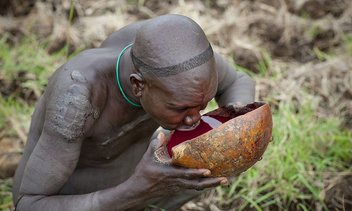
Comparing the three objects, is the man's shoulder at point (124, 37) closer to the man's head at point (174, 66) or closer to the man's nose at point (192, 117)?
the man's head at point (174, 66)

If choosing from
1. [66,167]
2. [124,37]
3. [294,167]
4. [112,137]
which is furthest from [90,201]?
[294,167]

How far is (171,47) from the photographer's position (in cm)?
222

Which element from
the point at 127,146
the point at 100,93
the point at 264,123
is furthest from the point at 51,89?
the point at 264,123

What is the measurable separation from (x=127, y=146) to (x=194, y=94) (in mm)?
861

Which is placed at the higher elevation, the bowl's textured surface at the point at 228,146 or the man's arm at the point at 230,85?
the bowl's textured surface at the point at 228,146

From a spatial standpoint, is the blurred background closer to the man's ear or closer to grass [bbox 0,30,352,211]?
grass [bbox 0,30,352,211]

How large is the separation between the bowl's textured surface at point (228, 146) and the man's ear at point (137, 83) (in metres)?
0.33

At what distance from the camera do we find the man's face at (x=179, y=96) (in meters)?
2.23

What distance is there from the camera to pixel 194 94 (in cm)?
225

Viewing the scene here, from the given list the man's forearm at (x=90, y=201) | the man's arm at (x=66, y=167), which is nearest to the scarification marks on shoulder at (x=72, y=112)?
the man's arm at (x=66, y=167)

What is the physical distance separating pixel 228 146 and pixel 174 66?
432 mm

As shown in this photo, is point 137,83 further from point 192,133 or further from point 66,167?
point 66,167

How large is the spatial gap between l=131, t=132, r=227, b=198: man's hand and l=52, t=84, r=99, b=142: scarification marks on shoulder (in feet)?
1.31

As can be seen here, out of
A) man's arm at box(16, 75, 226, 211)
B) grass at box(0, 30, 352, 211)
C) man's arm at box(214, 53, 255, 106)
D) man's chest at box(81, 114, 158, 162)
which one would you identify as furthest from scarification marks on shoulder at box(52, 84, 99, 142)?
grass at box(0, 30, 352, 211)
